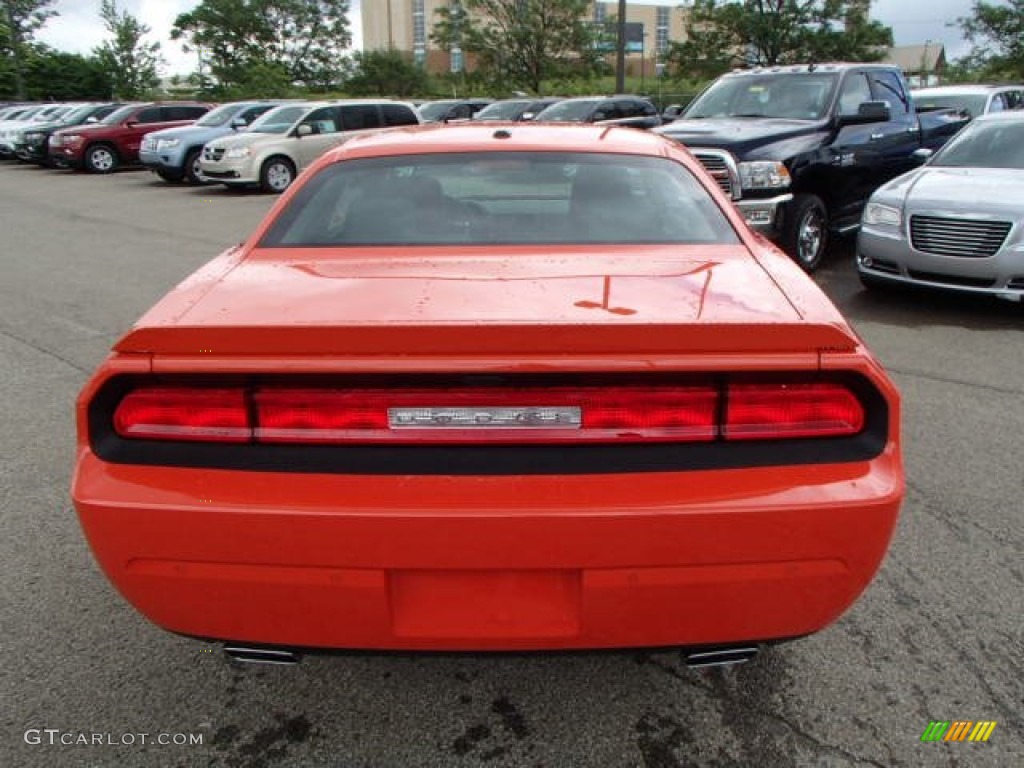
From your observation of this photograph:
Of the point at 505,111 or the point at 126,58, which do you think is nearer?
the point at 505,111

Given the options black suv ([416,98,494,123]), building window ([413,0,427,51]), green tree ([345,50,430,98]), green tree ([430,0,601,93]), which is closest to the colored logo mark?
black suv ([416,98,494,123])

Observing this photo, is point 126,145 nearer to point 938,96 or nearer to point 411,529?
point 938,96

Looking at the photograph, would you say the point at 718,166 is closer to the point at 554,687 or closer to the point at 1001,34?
the point at 554,687

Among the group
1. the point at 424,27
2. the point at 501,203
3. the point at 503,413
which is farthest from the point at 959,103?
the point at 424,27

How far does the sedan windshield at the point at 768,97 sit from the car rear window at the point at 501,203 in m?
6.33

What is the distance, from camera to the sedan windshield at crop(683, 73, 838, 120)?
8.73 metres

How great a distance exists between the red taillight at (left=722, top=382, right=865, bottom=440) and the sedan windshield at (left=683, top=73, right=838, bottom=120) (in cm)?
746

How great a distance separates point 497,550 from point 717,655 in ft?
2.11

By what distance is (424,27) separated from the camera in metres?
88.9

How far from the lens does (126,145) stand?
74.1 ft

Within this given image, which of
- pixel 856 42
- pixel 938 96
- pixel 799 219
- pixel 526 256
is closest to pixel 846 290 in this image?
pixel 799 219

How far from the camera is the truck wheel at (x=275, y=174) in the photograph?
16875mm

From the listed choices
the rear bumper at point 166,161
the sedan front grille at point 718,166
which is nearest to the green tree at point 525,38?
the rear bumper at point 166,161

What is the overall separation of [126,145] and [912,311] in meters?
21.5
